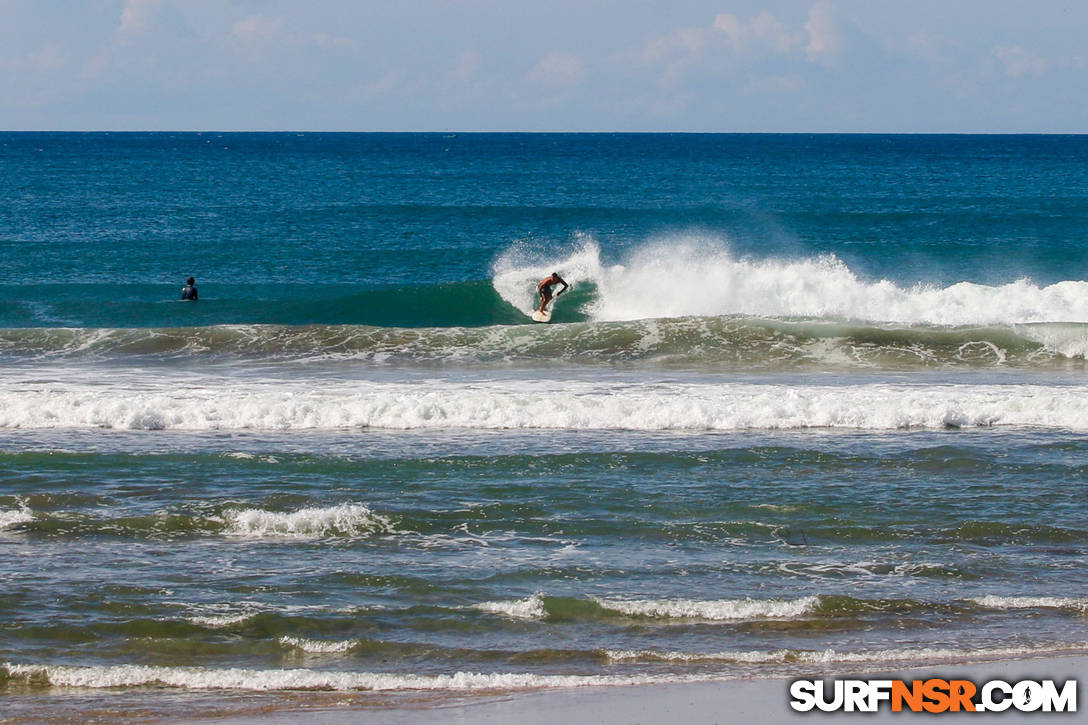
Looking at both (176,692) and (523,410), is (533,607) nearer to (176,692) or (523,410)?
Answer: (176,692)

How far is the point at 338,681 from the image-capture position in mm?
7922

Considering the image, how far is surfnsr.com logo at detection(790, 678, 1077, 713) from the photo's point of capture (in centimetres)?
738

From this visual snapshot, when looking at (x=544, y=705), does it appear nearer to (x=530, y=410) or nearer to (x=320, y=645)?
(x=320, y=645)

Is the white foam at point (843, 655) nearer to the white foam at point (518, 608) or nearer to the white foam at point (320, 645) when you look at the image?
the white foam at point (518, 608)

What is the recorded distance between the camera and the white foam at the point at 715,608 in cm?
898

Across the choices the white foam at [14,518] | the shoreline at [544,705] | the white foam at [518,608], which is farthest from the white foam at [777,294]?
the shoreline at [544,705]

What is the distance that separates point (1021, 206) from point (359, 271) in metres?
32.3

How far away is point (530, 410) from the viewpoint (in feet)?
53.0

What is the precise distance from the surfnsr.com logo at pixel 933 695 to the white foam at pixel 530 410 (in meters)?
8.00

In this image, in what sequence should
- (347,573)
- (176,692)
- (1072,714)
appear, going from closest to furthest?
(1072,714)
(176,692)
(347,573)

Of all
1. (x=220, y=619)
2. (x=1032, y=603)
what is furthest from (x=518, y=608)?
(x=1032, y=603)

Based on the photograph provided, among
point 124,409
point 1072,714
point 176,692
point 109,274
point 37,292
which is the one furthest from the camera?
point 109,274

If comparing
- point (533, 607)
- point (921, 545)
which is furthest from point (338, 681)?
point (921, 545)

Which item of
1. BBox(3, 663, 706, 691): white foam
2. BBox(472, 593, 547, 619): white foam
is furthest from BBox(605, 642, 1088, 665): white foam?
BBox(472, 593, 547, 619): white foam
